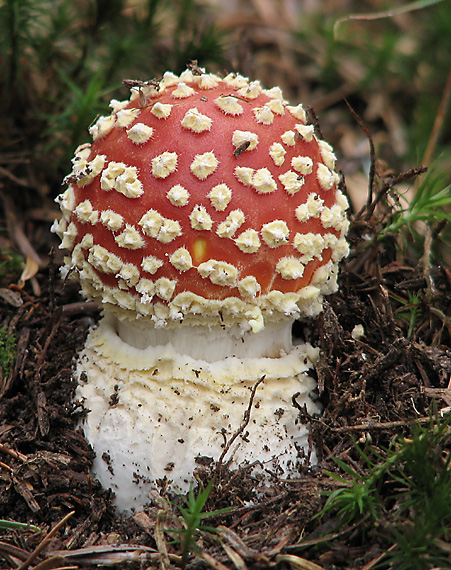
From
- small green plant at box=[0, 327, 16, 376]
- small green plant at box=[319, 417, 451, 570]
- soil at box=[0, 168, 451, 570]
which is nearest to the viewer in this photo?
small green plant at box=[319, 417, 451, 570]

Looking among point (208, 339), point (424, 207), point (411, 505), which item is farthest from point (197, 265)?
point (424, 207)

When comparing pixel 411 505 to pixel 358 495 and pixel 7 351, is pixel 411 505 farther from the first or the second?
pixel 7 351

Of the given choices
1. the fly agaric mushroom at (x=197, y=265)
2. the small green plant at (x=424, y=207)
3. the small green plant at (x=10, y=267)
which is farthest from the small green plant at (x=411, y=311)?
the small green plant at (x=10, y=267)

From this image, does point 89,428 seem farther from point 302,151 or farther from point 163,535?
point 302,151

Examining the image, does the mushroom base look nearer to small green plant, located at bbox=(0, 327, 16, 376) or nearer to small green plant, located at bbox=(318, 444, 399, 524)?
small green plant, located at bbox=(318, 444, 399, 524)

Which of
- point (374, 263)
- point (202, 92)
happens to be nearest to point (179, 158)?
point (202, 92)

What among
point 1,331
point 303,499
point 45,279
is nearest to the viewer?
point 303,499

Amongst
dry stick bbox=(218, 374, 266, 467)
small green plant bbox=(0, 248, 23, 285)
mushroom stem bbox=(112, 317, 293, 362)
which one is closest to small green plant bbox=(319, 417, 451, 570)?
dry stick bbox=(218, 374, 266, 467)
